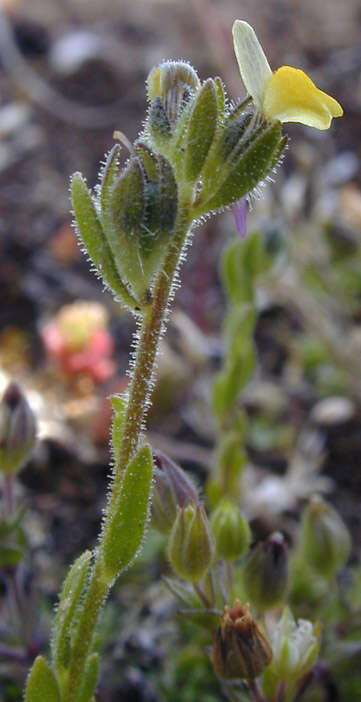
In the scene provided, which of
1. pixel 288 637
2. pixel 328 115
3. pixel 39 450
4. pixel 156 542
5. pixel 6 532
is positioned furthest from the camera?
pixel 39 450

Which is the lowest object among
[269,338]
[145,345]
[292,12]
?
[145,345]

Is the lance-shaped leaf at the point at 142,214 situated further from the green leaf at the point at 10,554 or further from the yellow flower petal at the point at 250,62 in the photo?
the green leaf at the point at 10,554

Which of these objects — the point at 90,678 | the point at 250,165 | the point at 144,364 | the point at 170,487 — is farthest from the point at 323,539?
the point at 250,165

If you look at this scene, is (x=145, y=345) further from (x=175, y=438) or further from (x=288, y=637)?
(x=175, y=438)

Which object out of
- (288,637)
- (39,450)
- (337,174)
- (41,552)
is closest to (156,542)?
(41,552)

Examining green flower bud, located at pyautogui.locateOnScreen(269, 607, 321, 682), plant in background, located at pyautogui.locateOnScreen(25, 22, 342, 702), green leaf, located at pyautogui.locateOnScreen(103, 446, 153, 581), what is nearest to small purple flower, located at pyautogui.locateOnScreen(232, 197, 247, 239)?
plant in background, located at pyautogui.locateOnScreen(25, 22, 342, 702)
